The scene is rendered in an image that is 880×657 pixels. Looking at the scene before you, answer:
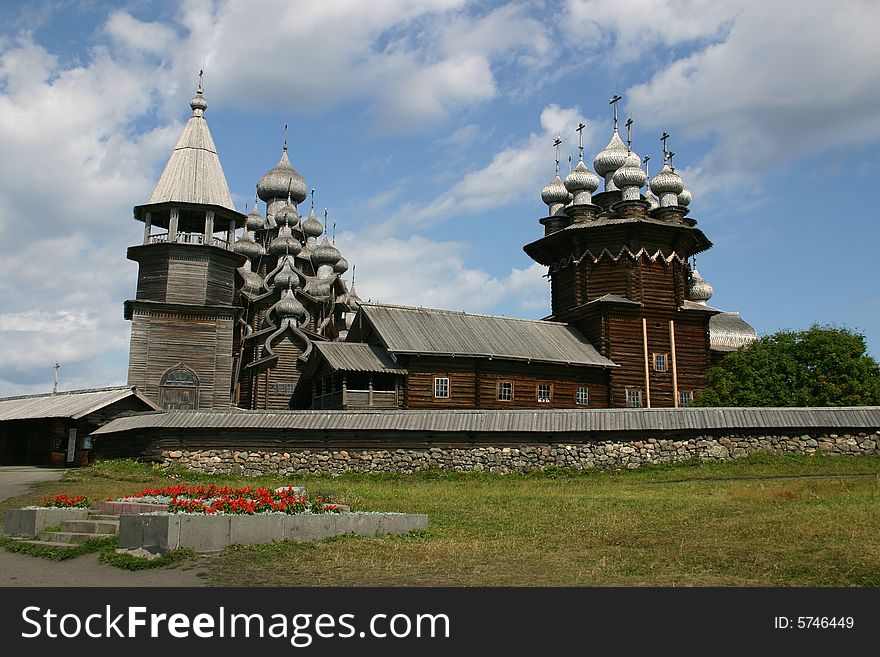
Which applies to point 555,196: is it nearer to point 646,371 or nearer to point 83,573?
point 646,371

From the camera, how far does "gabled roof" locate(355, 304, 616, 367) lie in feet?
95.2

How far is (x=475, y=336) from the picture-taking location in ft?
101

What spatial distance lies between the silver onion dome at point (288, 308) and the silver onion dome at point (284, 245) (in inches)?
236

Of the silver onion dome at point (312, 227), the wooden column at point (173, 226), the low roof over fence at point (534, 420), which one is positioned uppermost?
the silver onion dome at point (312, 227)

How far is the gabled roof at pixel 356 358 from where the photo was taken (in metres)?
27.4

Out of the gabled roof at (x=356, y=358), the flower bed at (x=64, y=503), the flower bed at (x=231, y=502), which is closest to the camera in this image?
the flower bed at (x=231, y=502)

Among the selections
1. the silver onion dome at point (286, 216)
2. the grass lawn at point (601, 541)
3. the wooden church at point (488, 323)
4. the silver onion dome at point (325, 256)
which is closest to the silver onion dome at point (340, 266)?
the silver onion dome at point (325, 256)

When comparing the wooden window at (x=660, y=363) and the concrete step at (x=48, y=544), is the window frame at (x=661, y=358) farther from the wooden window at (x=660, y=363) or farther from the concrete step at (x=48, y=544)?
the concrete step at (x=48, y=544)

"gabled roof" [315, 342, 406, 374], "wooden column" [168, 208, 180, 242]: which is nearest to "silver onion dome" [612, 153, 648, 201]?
"gabled roof" [315, 342, 406, 374]

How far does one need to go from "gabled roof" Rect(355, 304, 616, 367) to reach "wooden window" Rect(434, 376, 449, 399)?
3.20ft

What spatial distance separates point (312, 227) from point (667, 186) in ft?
81.6

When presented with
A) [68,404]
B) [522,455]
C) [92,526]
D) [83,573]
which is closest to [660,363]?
[522,455]

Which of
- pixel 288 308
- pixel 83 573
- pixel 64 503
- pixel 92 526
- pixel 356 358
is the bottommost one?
pixel 83 573
